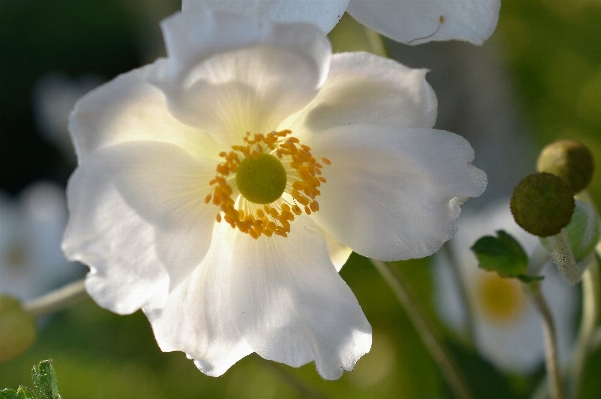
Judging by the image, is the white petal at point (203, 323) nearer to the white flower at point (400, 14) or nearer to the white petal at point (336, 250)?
the white petal at point (336, 250)

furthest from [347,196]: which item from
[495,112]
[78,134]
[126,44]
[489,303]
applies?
[126,44]

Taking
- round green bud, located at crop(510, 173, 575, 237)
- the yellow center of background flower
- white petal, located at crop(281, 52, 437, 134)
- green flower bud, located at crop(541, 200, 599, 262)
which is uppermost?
white petal, located at crop(281, 52, 437, 134)

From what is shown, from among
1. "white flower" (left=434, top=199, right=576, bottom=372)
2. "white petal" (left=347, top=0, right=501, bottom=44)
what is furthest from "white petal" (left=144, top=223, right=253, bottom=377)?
"white flower" (left=434, top=199, right=576, bottom=372)

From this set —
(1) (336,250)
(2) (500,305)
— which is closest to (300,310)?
(1) (336,250)

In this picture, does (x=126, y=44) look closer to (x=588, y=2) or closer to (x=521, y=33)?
(x=521, y=33)

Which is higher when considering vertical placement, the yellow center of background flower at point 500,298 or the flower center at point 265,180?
the flower center at point 265,180

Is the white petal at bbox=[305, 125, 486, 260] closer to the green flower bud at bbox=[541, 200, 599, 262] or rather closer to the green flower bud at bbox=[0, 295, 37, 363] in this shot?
the green flower bud at bbox=[541, 200, 599, 262]

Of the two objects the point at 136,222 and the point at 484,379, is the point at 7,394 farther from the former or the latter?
the point at 484,379

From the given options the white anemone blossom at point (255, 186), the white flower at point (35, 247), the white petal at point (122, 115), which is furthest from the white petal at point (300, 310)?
the white flower at point (35, 247)
